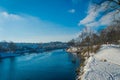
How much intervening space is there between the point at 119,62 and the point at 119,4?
14543 mm

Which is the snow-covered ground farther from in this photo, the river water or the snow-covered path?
the river water

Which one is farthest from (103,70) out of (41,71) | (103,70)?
(41,71)

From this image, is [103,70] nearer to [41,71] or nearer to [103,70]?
[103,70]

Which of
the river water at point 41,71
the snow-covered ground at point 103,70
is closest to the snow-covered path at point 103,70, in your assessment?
the snow-covered ground at point 103,70

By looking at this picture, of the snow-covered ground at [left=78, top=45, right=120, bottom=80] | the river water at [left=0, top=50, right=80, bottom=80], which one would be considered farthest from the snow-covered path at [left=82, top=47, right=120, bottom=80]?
the river water at [left=0, top=50, right=80, bottom=80]

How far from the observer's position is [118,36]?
55.1 metres

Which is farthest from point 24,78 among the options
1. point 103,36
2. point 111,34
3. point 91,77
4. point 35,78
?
point 103,36

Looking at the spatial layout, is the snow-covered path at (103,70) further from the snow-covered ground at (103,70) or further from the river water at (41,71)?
the river water at (41,71)

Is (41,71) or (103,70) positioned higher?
(103,70)

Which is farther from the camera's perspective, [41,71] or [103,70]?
[41,71]

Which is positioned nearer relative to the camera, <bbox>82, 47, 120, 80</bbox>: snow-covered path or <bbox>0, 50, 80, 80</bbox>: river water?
<bbox>82, 47, 120, 80</bbox>: snow-covered path

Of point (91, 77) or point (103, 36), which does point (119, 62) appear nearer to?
point (91, 77)

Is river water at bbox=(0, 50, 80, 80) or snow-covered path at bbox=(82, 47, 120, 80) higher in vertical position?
snow-covered path at bbox=(82, 47, 120, 80)

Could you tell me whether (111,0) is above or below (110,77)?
above
